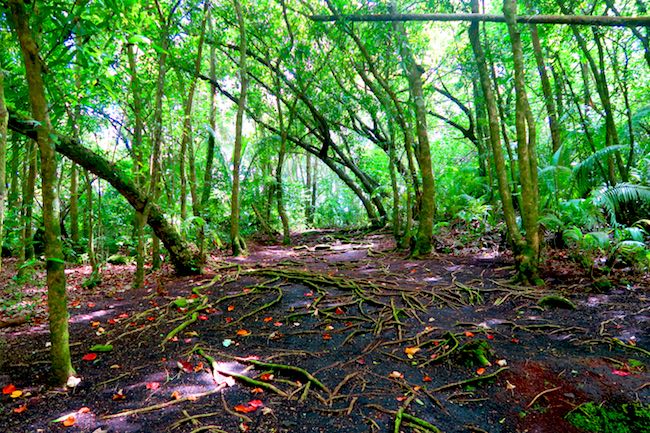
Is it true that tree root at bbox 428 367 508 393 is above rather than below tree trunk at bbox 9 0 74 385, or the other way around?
below

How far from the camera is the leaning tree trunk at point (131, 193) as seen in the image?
564 centimetres

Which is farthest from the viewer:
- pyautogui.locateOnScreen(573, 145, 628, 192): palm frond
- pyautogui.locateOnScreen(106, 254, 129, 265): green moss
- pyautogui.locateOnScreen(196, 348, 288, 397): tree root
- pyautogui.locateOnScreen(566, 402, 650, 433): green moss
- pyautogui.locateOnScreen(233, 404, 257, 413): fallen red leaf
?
pyautogui.locateOnScreen(106, 254, 129, 265): green moss

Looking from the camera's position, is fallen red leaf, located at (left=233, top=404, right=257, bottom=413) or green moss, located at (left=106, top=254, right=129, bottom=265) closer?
fallen red leaf, located at (left=233, top=404, right=257, bottom=413)

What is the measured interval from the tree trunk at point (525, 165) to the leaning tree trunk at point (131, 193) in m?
5.90

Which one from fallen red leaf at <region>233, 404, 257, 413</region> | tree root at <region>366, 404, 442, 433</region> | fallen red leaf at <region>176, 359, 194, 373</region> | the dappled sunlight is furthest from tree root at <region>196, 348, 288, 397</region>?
the dappled sunlight

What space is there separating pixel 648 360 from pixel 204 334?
4.63 metres

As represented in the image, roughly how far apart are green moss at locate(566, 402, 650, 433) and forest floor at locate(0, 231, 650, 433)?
1.9 inches

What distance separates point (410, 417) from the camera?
2.84 meters

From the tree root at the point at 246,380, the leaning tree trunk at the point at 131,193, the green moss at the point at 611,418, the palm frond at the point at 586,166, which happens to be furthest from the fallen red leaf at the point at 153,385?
the palm frond at the point at 586,166

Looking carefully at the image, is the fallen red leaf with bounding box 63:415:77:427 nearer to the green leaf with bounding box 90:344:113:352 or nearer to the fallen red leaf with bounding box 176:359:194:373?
the fallen red leaf with bounding box 176:359:194:373

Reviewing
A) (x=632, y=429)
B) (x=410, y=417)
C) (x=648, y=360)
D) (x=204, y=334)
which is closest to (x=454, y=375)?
(x=410, y=417)

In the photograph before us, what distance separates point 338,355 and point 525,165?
167 inches

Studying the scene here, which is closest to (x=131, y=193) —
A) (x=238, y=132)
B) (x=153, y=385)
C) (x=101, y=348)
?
(x=101, y=348)

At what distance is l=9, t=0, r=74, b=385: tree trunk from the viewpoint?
112 inches
